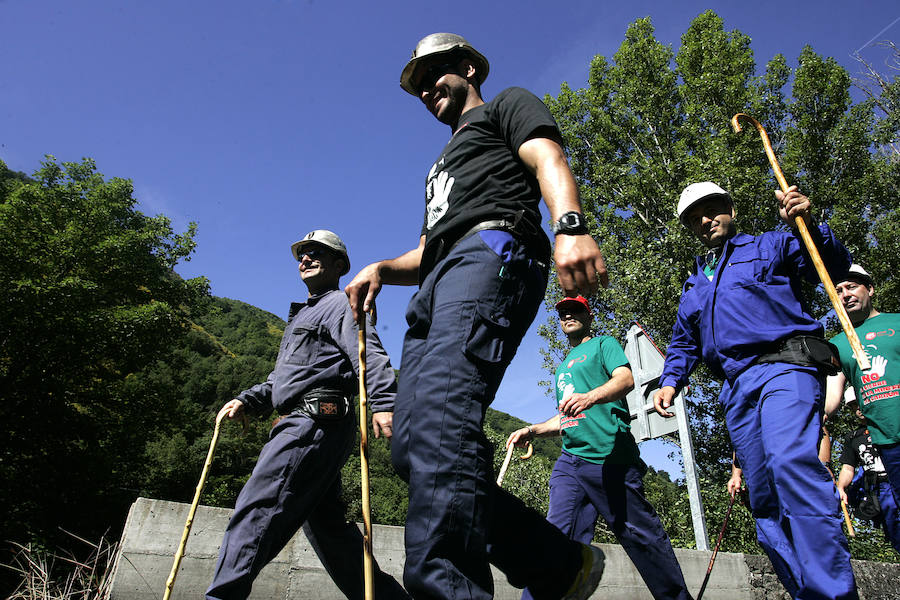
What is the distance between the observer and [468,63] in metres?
2.34

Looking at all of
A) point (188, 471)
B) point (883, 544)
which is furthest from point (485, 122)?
point (188, 471)

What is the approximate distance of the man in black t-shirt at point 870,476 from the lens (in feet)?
12.1

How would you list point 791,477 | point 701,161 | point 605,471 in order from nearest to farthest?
1. point 791,477
2. point 605,471
3. point 701,161

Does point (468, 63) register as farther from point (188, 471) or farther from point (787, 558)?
point (188, 471)

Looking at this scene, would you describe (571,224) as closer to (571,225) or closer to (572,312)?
(571,225)

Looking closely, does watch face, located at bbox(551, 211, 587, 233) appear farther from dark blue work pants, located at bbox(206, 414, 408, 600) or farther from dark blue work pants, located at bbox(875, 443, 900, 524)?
dark blue work pants, located at bbox(875, 443, 900, 524)

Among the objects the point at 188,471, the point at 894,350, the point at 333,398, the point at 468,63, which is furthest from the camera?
the point at 188,471

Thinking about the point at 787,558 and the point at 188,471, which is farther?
the point at 188,471

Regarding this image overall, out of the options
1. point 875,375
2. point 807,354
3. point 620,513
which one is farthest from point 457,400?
point 875,375

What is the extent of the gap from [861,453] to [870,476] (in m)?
0.22

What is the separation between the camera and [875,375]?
3.71 metres

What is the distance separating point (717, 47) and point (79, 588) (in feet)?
61.3

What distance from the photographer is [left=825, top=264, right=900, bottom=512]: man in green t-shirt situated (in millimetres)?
3502

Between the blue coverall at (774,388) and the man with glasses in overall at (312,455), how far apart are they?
171 cm
